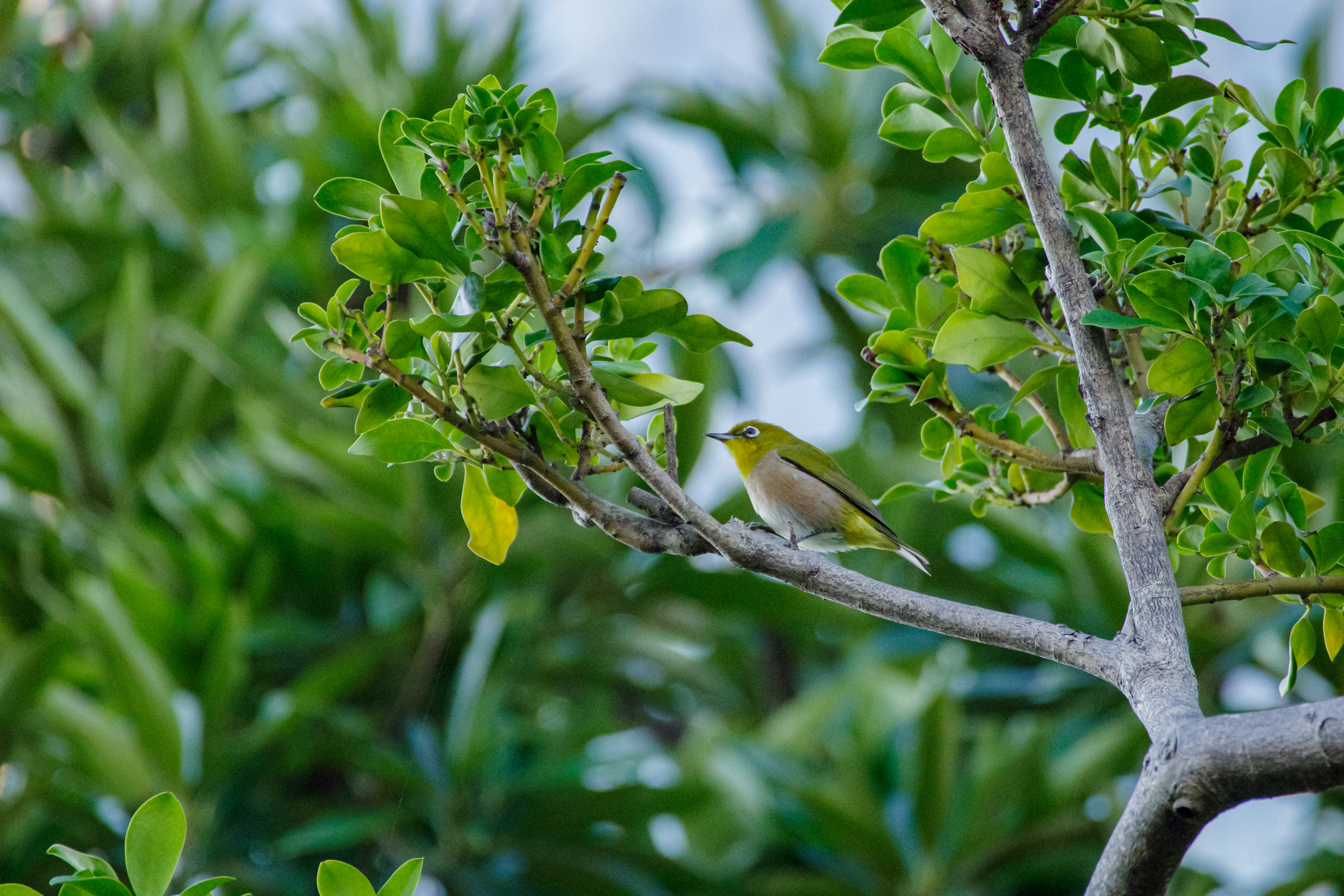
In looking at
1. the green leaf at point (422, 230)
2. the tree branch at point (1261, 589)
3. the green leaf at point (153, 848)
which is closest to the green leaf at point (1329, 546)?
the tree branch at point (1261, 589)

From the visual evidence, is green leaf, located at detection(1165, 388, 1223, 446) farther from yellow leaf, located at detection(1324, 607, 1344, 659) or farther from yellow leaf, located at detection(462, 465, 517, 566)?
yellow leaf, located at detection(462, 465, 517, 566)

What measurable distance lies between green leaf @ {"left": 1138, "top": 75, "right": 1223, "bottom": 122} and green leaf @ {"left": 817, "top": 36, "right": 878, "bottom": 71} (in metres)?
0.16

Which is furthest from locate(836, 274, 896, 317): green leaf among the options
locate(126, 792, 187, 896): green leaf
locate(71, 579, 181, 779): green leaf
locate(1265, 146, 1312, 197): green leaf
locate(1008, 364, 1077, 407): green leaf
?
locate(71, 579, 181, 779): green leaf

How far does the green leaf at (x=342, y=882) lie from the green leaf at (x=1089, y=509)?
0.47 m

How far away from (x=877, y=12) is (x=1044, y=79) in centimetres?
12

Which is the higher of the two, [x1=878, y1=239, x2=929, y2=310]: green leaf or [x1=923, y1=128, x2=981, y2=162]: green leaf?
[x1=923, y1=128, x2=981, y2=162]: green leaf

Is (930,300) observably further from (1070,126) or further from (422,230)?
(422,230)

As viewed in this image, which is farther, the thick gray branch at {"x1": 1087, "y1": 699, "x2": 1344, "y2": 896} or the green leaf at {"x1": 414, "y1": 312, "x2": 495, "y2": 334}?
the green leaf at {"x1": 414, "y1": 312, "x2": 495, "y2": 334}

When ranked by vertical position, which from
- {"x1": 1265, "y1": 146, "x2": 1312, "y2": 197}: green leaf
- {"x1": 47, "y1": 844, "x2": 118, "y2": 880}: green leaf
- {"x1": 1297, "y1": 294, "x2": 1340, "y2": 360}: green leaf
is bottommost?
{"x1": 47, "y1": 844, "x2": 118, "y2": 880}: green leaf

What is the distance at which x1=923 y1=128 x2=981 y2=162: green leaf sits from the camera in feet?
2.18

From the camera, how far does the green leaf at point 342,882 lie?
58cm

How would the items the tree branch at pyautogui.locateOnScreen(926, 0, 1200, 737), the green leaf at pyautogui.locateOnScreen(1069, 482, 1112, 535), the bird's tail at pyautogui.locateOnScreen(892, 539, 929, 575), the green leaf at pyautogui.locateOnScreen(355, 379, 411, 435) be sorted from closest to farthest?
the tree branch at pyautogui.locateOnScreen(926, 0, 1200, 737)
the green leaf at pyautogui.locateOnScreen(355, 379, 411, 435)
the green leaf at pyautogui.locateOnScreen(1069, 482, 1112, 535)
the bird's tail at pyautogui.locateOnScreen(892, 539, 929, 575)

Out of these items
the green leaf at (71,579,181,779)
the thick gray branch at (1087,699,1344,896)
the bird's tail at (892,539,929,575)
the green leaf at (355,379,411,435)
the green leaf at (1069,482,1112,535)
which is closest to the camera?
the thick gray branch at (1087,699,1344,896)

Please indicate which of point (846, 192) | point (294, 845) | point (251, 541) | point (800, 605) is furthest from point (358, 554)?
point (846, 192)
